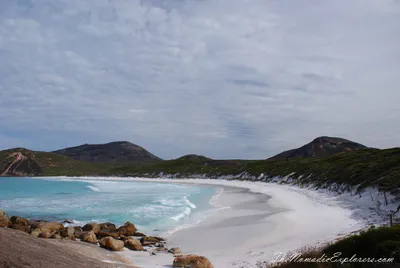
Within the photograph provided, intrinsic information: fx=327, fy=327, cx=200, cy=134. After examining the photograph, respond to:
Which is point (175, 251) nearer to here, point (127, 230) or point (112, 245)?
point (112, 245)

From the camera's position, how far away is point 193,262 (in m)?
10.2

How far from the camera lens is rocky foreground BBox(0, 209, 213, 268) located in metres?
7.26

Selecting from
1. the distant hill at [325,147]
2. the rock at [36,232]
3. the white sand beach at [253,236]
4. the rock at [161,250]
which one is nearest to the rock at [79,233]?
the rock at [36,232]

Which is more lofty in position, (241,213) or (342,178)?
(342,178)

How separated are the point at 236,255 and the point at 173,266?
8.14 feet

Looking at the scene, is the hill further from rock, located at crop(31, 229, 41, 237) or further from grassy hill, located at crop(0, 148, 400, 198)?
rock, located at crop(31, 229, 41, 237)

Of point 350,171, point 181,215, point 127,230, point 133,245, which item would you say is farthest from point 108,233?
point 350,171

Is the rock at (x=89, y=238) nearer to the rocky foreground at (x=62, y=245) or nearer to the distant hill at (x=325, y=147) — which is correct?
the rocky foreground at (x=62, y=245)

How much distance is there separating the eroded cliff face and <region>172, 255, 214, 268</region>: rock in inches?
6461

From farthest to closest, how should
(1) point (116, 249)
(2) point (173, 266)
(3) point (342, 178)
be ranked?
(3) point (342, 178)
(1) point (116, 249)
(2) point (173, 266)

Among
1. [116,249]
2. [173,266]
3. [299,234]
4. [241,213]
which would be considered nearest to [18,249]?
[173,266]

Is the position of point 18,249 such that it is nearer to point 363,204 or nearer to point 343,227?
point 343,227

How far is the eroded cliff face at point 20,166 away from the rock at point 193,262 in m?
164

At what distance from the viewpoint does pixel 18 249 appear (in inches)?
296
